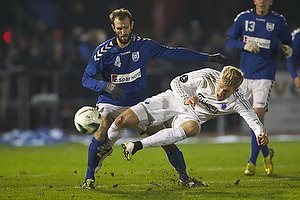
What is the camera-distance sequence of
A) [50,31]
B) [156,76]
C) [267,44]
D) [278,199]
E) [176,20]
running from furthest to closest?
[176,20], [50,31], [156,76], [267,44], [278,199]

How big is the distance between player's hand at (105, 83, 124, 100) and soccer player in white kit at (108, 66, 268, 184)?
0.81ft

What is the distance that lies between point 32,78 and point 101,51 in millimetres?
8471

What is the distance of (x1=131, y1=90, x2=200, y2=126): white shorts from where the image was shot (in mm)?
6805

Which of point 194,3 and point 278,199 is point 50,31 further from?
point 278,199

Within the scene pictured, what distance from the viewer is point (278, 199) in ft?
19.4

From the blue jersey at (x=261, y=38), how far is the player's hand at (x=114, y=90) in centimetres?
241

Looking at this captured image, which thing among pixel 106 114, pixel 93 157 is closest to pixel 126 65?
pixel 106 114

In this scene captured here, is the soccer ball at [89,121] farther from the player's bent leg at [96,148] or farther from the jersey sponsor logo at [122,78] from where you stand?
the jersey sponsor logo at [122,78]

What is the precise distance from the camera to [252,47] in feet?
26.3

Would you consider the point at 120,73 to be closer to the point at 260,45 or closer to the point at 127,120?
the point at 127,120

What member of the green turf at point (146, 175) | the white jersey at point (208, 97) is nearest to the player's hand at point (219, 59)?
the white jersey at point (208, 97)

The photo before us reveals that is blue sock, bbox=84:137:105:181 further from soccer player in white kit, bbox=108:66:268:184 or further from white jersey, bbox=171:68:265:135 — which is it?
white jersey, bbox=171:68:265:135

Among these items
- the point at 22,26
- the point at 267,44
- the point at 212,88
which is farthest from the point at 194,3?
the point at 212,88

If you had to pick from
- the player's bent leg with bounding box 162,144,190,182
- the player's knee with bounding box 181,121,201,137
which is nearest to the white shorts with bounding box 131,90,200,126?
the player's knee with bounding box 181,121,201,137
